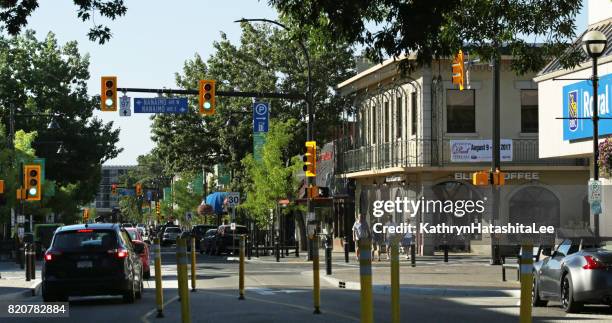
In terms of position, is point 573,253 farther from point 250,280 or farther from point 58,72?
point 58,72

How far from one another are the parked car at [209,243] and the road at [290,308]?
32605 millimetres

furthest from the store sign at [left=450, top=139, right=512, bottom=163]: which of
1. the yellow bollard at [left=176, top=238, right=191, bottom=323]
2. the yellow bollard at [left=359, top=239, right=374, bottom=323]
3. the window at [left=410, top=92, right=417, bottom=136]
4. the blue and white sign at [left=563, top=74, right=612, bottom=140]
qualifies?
the yellow bollard at [left=359, top=239, right=374, bottom=323]

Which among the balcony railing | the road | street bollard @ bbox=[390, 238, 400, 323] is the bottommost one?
the road

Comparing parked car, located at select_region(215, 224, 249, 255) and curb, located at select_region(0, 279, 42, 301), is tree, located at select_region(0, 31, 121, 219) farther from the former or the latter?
curb, located at select_region(0, 279, 42, 301)

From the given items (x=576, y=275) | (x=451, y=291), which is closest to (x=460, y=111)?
(x=451, y=291)

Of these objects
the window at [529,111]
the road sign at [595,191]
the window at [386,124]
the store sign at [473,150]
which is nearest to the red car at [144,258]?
the road sign at [595,191]

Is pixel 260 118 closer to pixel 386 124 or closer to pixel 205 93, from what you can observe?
pixel 205 93

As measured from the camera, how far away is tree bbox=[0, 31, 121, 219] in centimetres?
8762

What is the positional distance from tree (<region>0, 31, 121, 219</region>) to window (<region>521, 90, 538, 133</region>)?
42542 millimetres

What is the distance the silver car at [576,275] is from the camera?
19.5m

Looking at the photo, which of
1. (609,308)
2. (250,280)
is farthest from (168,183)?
(609,308)

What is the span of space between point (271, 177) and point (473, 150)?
12.5 metres

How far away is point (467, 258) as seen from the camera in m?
48.1

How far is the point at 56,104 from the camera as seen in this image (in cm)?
8794
